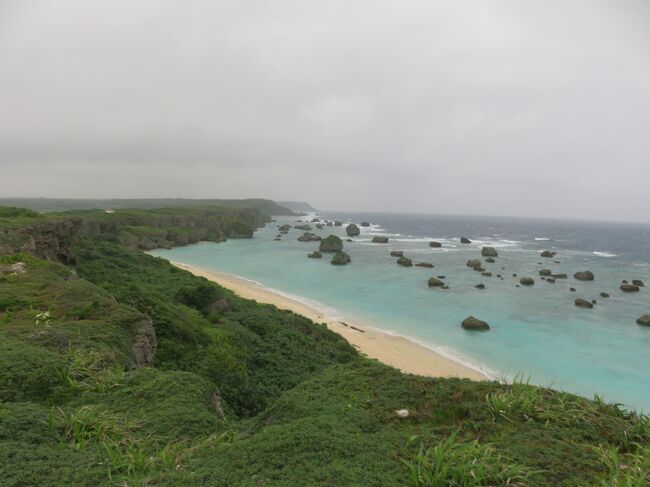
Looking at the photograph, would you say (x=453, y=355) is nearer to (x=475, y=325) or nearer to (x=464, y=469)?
(x=475, y=325)

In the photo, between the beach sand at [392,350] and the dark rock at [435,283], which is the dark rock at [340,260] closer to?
the dark rock at [435,283]

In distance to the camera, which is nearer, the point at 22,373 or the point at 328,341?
the point at 22,373

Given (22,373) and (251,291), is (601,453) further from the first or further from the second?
(251,291)

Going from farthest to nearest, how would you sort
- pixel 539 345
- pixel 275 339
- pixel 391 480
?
1. pixel 539 345
2. pixel 275 339
3. pixel 391 480

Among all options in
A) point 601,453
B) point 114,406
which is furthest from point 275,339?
point 601,453

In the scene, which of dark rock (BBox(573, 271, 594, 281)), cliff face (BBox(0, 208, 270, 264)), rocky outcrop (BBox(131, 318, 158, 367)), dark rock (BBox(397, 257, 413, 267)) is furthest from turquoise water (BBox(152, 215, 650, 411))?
rocky outcrop (BBox(131, 318, 158, 367))

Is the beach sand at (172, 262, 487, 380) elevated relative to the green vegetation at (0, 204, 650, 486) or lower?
lower

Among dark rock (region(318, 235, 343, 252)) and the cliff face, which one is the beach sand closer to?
the cliff face
